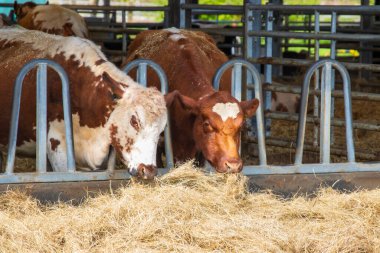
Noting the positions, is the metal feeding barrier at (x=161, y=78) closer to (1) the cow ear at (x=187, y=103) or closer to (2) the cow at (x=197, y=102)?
(2) the cow at (x=197, y=102)

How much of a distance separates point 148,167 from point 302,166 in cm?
132

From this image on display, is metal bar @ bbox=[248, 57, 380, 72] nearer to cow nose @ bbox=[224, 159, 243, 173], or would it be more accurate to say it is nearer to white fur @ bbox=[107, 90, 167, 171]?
cow nose @ bbox=[224, 159, 243, 173]

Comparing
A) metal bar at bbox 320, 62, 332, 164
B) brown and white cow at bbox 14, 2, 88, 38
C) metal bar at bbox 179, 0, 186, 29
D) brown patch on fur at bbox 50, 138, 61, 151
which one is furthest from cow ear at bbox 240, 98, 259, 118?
brown and white cow at bbox 14, 2, 88, 38

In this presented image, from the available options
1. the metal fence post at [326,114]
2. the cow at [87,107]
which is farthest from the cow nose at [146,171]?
the metal fence post at [326,114]

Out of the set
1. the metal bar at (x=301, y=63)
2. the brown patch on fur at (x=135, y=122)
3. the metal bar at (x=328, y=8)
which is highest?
the metal bar at (x=328, y=8)

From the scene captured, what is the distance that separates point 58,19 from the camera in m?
11.5

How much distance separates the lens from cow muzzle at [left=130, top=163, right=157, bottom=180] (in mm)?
5676

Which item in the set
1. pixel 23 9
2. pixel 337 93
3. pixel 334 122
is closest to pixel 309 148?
pixel 334 122

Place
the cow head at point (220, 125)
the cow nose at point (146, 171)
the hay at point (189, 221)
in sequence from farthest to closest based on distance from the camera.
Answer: the cow head at point (220, 125)
the cow nose at point (146, 171)
the hay at point (189, 221)

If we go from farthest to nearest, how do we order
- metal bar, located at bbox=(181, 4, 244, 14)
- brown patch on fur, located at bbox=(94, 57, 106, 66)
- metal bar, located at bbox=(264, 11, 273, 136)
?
metal bar, located at bbox=(181, 4, 244, 14)
metal bar, located at bbox=(264, 11, 273, 136)
brown patch on fur, located at bbox=(94, 57, 106, 66)

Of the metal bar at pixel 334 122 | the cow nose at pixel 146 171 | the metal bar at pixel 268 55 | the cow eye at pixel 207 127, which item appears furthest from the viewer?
the metal bar at pixel 268 55

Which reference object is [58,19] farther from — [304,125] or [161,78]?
[304,125]

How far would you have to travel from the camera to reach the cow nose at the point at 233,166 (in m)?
5.96

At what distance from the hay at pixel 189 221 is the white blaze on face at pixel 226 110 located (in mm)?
516
